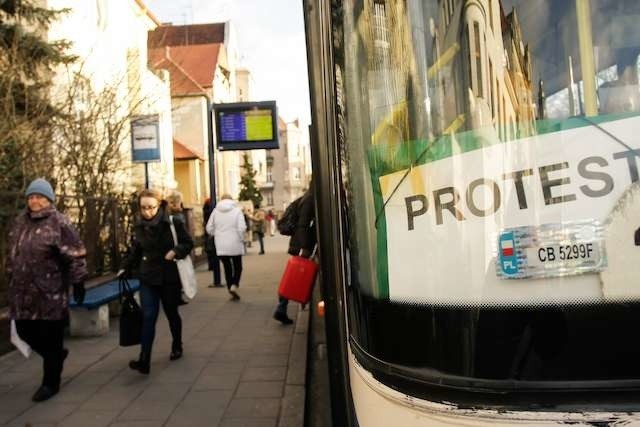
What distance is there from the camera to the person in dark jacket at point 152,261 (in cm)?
550

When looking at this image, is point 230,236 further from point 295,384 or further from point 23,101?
point 23,101

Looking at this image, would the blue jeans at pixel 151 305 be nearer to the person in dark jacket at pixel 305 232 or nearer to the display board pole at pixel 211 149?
the person in dark jacket at pixel 305 232

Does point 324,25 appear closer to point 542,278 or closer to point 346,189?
point 346,189

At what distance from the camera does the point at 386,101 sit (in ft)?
6.83

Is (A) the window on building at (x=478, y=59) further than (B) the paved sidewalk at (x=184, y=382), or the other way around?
(B) the paved sidewalk at (x=184, y=382)

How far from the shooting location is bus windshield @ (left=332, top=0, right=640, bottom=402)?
1.70 meters

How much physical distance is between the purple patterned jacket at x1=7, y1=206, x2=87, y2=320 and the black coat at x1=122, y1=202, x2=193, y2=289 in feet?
2.56

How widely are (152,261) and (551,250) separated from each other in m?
4.36

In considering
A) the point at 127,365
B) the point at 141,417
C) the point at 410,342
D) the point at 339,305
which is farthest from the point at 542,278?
the point at 127,365

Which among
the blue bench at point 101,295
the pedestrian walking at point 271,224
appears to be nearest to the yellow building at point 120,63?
the blue bench at point 101,295

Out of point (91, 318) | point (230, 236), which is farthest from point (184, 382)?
point (230, 236)

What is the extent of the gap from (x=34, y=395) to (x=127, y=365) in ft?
3.58

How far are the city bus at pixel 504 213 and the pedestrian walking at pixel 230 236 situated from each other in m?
7.51

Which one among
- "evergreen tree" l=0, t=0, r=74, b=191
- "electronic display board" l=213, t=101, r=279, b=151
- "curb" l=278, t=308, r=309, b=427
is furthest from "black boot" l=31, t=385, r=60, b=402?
"electronic display board" l=213, t=101, r=279, b=151
